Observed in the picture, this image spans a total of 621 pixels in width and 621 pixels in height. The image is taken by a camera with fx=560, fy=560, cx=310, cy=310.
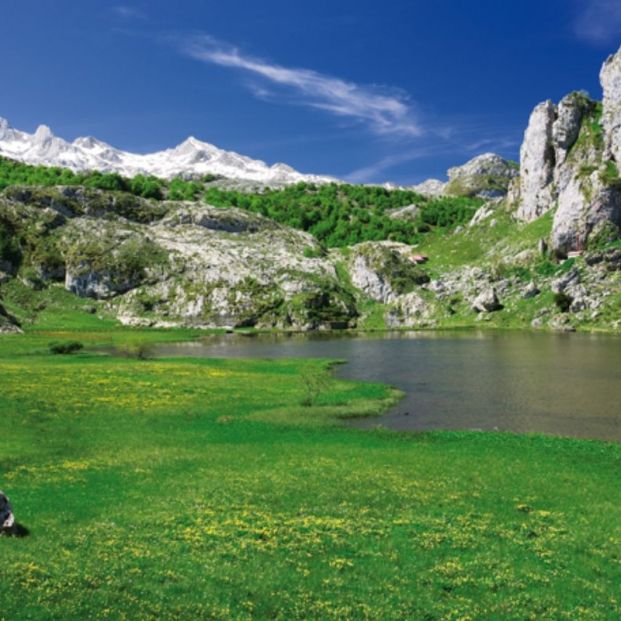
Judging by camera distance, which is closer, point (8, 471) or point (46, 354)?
point (8, 471)

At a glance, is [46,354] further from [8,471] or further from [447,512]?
[447,512]

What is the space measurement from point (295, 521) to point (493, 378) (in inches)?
2348

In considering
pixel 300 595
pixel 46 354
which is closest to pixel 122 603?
pixel 300 595

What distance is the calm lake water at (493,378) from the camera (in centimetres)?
5497

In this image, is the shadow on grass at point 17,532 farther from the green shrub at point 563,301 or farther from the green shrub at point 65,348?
the green shrub at point 563,301

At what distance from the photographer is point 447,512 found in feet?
94.5

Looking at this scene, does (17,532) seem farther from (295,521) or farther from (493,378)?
(493,378)

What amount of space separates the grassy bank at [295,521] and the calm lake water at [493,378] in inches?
319

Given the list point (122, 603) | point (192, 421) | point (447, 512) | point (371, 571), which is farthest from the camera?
point (192, 421)

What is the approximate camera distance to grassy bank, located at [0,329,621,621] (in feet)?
62.9

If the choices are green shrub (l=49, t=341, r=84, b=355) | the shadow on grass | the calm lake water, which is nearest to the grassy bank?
the shadow on grass

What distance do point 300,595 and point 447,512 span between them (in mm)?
11789

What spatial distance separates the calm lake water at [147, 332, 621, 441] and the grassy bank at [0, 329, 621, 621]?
811cm

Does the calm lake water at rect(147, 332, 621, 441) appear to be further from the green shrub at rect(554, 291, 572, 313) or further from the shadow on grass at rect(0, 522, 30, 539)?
the green shrub at rect(554, 291, 572, 313)
